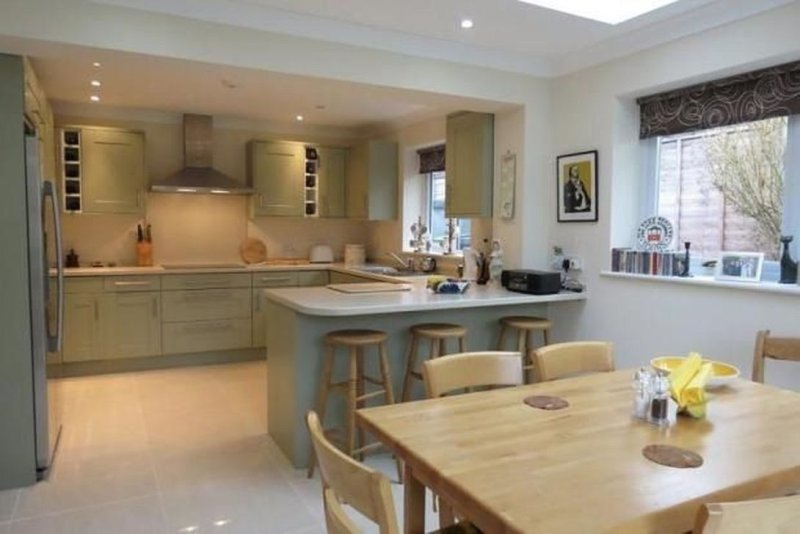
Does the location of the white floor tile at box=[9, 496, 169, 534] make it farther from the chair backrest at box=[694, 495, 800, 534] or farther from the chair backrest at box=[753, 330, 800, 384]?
the chair backrest at box=[753, 330, 800, 384]

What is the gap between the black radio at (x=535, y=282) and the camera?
141 inches

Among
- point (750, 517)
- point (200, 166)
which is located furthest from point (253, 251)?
point (750, 517)

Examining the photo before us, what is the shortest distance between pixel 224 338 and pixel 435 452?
4307mm

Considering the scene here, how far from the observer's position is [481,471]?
1.29 m

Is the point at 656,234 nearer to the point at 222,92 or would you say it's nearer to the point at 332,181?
the point at 222,92

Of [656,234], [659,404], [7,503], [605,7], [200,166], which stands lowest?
[7,503]

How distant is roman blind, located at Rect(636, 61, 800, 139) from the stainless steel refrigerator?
3.40 m

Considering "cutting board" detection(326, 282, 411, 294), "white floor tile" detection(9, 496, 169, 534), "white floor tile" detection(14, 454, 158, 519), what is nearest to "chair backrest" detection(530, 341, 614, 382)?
"cutting board" detection(326, 282, 411, 294)

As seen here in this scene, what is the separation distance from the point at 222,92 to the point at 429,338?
2.76 metres

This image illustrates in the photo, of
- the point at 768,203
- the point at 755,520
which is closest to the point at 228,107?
the point at 768,203

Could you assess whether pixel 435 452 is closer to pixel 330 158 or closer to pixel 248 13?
pixel 248 13

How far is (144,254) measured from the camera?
17.7 ft

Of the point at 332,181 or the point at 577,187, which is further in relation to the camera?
the point at 332,181

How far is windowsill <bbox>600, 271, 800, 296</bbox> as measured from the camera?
2639 millimetres
